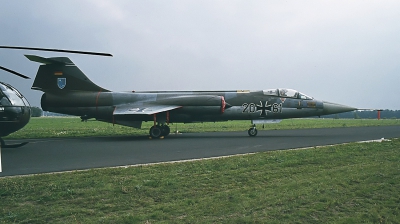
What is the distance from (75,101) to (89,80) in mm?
1575

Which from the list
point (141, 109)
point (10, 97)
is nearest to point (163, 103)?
point (141, 109)

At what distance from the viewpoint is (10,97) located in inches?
460

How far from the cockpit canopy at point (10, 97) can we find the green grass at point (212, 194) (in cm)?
532

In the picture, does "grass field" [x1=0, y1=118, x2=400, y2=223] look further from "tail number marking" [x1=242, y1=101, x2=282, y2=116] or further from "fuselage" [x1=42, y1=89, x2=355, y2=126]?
"tail number marking" [x1=242, y1=101, x2=282, y2=116]

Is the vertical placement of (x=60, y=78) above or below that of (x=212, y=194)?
above

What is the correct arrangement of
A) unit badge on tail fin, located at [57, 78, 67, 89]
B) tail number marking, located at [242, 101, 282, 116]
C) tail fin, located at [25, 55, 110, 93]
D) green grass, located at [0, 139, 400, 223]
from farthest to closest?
tail number marking, located at [242, 101, 282, 116] < unit badge on tail fin, located at [57, 78, 67, 89] < tail fin, located at [25, 55, 110, 93] < green grass, located at [0, 139, 400, 223]

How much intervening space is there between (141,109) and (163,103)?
1457 millimetres

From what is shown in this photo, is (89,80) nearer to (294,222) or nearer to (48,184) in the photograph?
(48,184)

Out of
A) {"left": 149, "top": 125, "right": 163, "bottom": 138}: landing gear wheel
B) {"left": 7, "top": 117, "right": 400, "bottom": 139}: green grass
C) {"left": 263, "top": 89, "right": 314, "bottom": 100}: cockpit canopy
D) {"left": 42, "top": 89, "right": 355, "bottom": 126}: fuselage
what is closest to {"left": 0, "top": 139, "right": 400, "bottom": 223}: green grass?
{"left": 149, "top": 125, "right": 163, "bottom": 138}: landing gear wheel

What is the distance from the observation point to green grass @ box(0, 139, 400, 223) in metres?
4.76

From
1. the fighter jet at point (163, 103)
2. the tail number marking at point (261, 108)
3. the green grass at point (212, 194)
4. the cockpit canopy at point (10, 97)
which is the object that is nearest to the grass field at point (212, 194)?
the green grass at point (212, 194)

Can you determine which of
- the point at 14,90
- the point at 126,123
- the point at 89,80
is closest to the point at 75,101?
the point at 89,80

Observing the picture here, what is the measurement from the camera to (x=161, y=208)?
5.13 m

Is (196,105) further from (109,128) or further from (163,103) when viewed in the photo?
(109,128)
